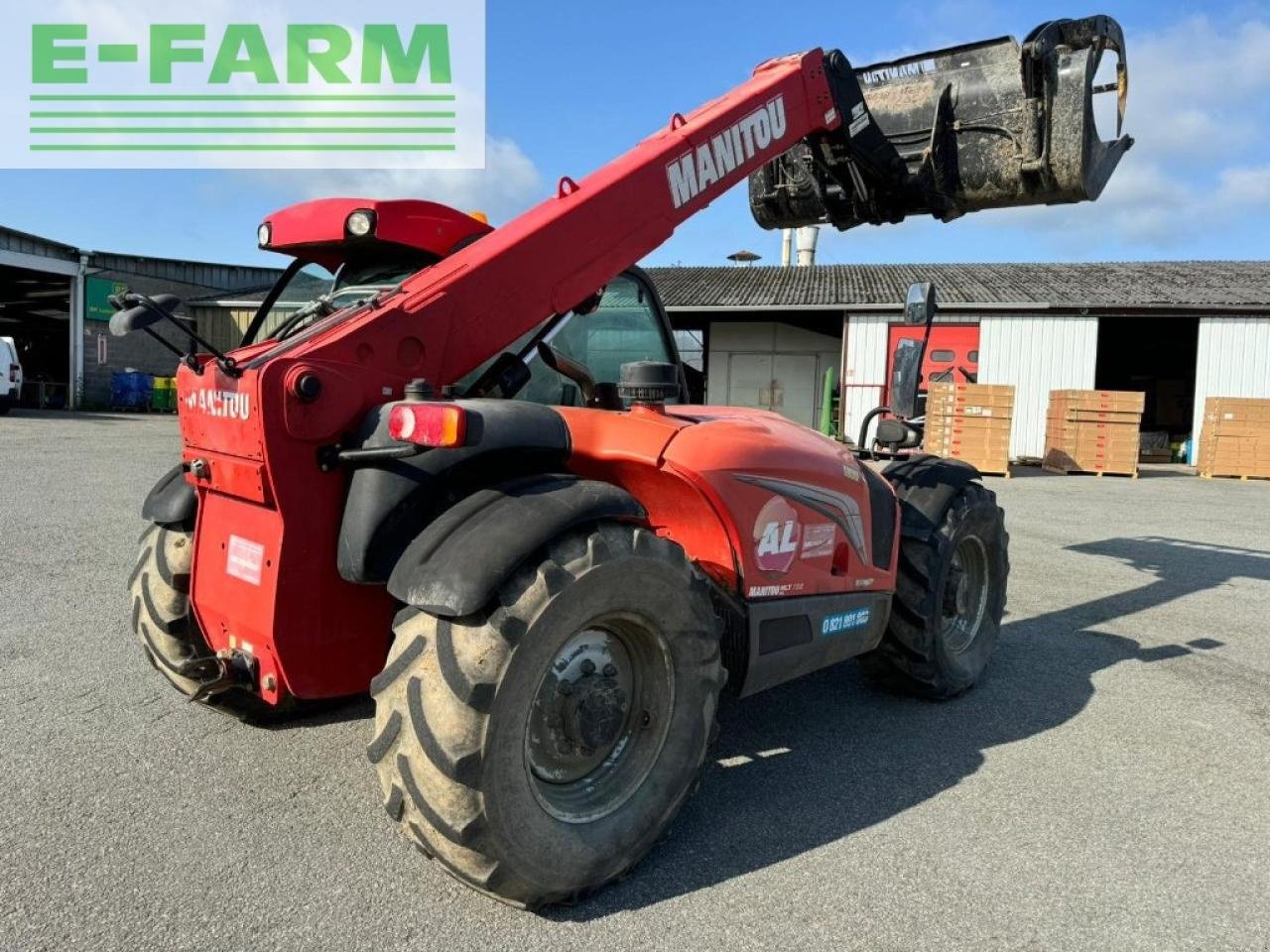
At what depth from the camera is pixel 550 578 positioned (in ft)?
8.23

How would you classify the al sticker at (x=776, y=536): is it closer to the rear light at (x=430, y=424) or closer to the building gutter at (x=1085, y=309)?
the rear light at (x=430, y=424)

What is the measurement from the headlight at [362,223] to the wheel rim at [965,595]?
3.14m

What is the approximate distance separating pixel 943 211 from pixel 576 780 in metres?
3.60

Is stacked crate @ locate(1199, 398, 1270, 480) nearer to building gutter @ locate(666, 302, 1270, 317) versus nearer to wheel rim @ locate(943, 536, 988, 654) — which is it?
building gutter @ locate(666, 302, 1270, 317)

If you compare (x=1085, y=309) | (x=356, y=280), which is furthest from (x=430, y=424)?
(x=1085, y=309)

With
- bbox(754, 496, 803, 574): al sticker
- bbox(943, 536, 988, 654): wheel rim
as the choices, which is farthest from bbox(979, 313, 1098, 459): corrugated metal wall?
bbox(754, 496, 803, 574): al sticker

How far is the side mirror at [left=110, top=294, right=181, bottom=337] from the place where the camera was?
100 inches

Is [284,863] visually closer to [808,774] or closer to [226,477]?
[226,477]

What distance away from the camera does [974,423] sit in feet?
59.3

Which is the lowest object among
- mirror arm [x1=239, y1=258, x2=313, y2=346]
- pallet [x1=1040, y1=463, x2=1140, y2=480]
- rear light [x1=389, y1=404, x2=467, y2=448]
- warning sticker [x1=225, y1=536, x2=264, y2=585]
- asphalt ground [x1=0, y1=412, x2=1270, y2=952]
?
asphalt ground [x1=0, y1=412, x2=1270, y2=952]

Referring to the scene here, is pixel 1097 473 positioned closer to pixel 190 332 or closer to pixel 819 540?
pixel 819 540

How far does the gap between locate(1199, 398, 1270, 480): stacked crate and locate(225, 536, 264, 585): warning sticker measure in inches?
806

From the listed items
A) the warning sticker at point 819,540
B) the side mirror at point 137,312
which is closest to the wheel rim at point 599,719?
the warning sticker at point 819,540

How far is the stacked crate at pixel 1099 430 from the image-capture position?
18344 millimetres
